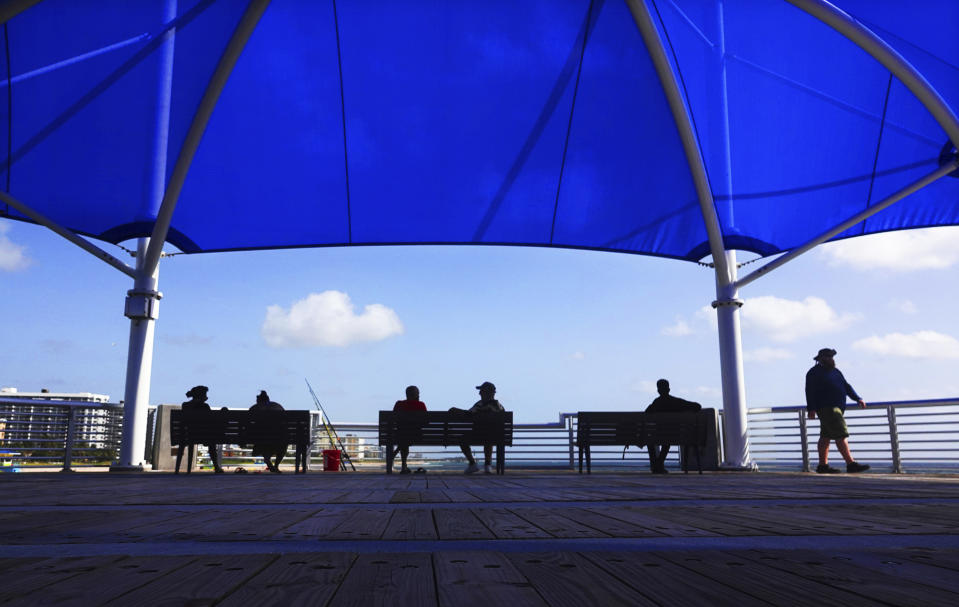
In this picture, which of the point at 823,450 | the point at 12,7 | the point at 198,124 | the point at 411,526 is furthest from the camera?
the point at 198,124

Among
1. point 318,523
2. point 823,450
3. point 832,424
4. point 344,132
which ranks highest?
point 344,132

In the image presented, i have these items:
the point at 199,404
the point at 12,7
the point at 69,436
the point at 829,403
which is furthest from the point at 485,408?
the point at 12,7

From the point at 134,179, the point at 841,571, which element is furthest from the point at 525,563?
the point at 134,179

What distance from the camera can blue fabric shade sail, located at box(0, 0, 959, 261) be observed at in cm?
1205

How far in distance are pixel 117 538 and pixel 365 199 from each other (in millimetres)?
12014

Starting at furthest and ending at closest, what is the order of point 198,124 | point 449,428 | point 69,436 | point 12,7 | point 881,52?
point 69,436 → point 198,124 → point 449,428 → point 881,52 → point 12,7

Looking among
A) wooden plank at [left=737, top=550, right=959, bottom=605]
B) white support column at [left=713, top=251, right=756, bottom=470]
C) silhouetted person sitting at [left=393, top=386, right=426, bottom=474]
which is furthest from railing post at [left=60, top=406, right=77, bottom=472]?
wooden plank at [left=737, top=550, right=959, bottom=605]

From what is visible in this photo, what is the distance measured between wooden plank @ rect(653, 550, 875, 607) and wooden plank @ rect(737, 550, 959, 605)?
0.04 m

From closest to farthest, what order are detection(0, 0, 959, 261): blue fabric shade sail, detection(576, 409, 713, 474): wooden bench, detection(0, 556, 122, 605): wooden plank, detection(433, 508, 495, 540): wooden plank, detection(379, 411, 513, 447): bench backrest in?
→ 1. detection(0, 556, 122, 605): wooden plank
2. detection(433, 508, 495, 540): wooden plank
3. detection(379, 411, 513, 447): bench backrest
4. detection(576, 409, 713, 474): wooden bench
5. detection(0, 0, 959, 261): blue fabric shade sail

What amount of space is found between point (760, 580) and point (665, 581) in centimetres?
24

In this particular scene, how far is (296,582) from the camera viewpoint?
181 cm

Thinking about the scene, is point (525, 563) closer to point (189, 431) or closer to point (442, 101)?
point (189, 431)

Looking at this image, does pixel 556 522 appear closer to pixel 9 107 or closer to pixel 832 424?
pixel 832 424

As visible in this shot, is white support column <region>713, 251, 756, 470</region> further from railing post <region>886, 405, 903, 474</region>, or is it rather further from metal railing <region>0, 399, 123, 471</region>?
metal railing <region>0, 399, 123, 471</region>
